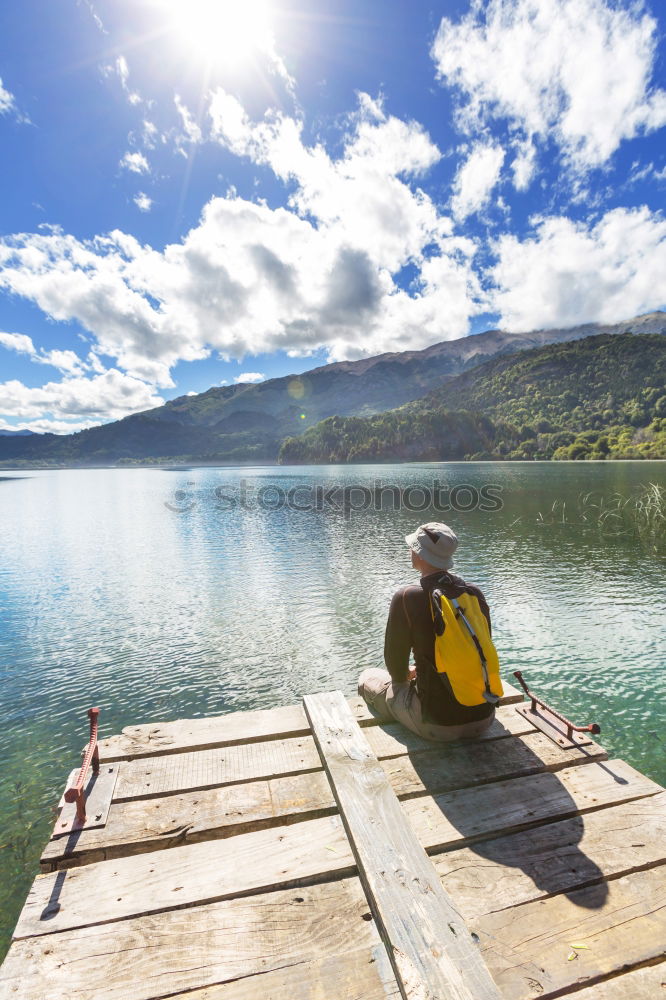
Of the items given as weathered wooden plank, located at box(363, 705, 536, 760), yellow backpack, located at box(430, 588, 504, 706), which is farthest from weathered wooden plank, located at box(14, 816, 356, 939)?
yellow backpack, located at box(430, 588, 504, 706)

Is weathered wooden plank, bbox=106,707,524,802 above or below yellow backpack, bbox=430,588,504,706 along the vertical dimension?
below

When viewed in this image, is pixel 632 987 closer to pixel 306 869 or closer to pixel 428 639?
pixel 306 869

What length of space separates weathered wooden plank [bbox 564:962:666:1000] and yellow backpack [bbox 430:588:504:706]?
7.04ft

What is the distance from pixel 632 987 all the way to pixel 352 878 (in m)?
1.86

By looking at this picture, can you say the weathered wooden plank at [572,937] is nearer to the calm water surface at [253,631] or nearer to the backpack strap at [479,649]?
the backpack strap at [479,649]

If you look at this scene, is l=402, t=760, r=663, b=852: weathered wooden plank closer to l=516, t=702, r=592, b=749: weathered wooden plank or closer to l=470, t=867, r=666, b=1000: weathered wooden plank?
l=516, t=702, r=592, b=749: weathered wooden plank

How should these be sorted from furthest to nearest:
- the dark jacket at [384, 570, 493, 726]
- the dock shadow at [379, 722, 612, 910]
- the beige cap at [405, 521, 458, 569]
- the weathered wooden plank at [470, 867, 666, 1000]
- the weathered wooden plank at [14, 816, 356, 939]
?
1. the beige cap at [405, 521, 458, 569]
2. the dark jacket at [384, 570, 493, 726]
3. the dock shadow at [379, 722, 612, 910]
4. the weathered wooden plank at [14, 816, 356, 939]
5. the weathered wooden plank at [470, 867, 666, 1000]

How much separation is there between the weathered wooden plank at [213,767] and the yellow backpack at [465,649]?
5.97 feet

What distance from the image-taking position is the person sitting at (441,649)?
4.86 metres

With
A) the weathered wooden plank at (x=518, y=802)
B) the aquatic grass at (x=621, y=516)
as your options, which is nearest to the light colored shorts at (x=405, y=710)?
the weathered wooden plank at (x=518, y=802)

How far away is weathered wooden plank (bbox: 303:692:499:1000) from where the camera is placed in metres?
2.78

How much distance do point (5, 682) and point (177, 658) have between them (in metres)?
4.12

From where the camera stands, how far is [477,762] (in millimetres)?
5098

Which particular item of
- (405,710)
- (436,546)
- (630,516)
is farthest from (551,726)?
(630,516)
